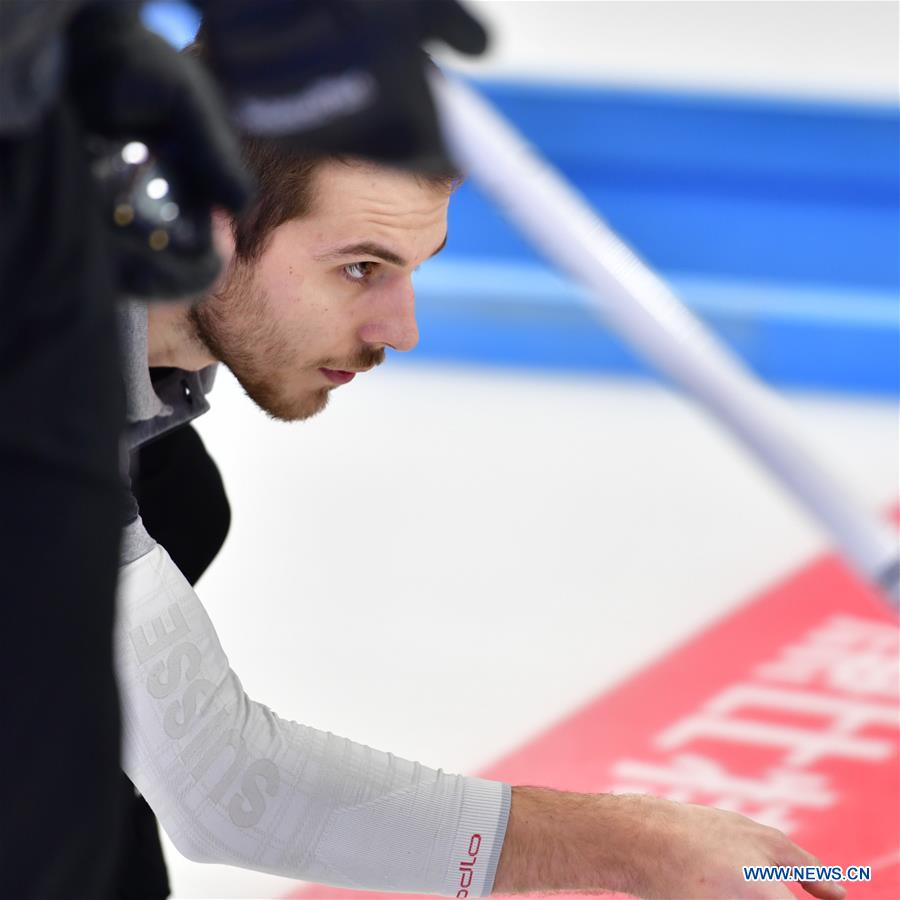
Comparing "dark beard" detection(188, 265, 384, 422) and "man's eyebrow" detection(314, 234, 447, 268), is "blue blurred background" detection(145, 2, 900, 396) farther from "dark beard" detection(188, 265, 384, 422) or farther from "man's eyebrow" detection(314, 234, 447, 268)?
"man's eyebrow" detection(314, 234, 447, 268)

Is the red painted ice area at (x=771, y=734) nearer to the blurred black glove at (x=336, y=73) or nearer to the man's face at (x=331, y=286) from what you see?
the man's face at (x=331, y=286)

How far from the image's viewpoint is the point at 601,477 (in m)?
2.47

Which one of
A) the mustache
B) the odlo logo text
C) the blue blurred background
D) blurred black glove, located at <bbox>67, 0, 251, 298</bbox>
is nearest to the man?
the odlo logo text

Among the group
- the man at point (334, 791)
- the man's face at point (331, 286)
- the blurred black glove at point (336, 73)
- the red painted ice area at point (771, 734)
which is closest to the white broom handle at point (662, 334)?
the blurred black glove at point (336, 73)

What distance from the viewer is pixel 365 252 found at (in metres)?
1.35

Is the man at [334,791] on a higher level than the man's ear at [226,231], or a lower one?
lower

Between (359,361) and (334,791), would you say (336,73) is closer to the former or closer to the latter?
(334,791)

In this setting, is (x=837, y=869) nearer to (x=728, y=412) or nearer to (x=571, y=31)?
(x=728, y=412)

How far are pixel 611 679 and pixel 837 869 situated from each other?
0.49 m

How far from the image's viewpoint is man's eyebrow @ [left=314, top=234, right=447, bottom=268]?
1.34 metres

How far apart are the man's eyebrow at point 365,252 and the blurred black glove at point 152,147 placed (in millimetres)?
681

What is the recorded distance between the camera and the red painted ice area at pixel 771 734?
1.62 m

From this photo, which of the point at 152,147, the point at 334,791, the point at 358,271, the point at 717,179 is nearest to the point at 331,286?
the point at 358,271

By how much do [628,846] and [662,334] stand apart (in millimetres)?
652
